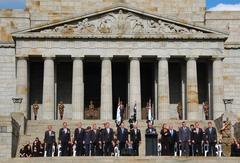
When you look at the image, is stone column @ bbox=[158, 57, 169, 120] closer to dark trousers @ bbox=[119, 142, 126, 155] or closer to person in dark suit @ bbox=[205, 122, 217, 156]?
person in dark suit @ bbox=[205, 122, 217, 156]

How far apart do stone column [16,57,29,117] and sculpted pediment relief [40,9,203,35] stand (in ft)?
18.2

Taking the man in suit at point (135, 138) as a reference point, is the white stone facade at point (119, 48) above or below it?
above

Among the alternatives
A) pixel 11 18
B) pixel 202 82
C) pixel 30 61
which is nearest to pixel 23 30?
pixel 30 61

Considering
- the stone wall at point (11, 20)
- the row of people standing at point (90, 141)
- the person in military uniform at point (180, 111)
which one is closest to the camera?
the row of people standing at point (90, 141)

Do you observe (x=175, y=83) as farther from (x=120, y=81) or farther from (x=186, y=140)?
(x=186, y=140)

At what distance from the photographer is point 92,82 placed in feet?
228

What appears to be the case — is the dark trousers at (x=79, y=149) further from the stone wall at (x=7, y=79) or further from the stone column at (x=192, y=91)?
the stone wall at (x=7, y=79)

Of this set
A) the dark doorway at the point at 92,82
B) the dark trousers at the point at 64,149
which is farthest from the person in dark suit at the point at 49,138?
the dark doorway at the point at 92,82

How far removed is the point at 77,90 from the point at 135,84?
5.16 m

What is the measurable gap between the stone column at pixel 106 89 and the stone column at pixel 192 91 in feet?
22.9

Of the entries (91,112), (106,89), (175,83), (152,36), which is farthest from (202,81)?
(91,112)

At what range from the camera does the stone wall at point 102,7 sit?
71125 millimetres

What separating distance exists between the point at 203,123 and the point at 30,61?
18859mm

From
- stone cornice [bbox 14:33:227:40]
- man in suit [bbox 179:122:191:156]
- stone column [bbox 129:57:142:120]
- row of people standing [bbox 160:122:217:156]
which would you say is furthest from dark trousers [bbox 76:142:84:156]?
stone cornice [bbox 14:33:227:40]
